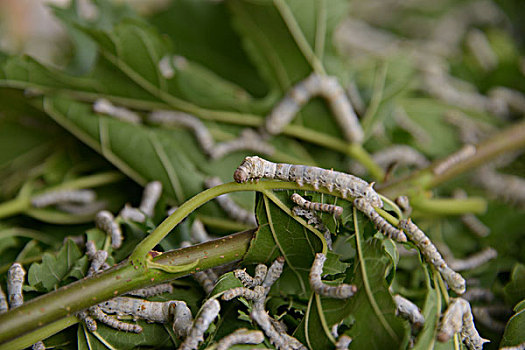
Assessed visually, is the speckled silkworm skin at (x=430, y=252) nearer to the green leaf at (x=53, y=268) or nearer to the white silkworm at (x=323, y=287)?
the white silkworm at (x=323, y=287)

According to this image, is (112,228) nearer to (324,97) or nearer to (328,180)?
(328,180)

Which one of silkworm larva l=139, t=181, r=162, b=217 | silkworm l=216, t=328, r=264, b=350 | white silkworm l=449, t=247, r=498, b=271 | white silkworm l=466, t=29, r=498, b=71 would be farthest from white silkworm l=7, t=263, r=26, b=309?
white silkworm l=466, t=29, r=498, b=71

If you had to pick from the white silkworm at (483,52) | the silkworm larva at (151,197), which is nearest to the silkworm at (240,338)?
the silkworm larva at (151,197)

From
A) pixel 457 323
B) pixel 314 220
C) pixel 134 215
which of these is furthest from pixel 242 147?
pixel 457 323

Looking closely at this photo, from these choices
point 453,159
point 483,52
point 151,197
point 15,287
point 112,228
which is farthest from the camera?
point 483,52

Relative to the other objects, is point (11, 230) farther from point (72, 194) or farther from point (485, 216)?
point (485, 216)

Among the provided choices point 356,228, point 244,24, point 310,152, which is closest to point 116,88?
point 244,24
